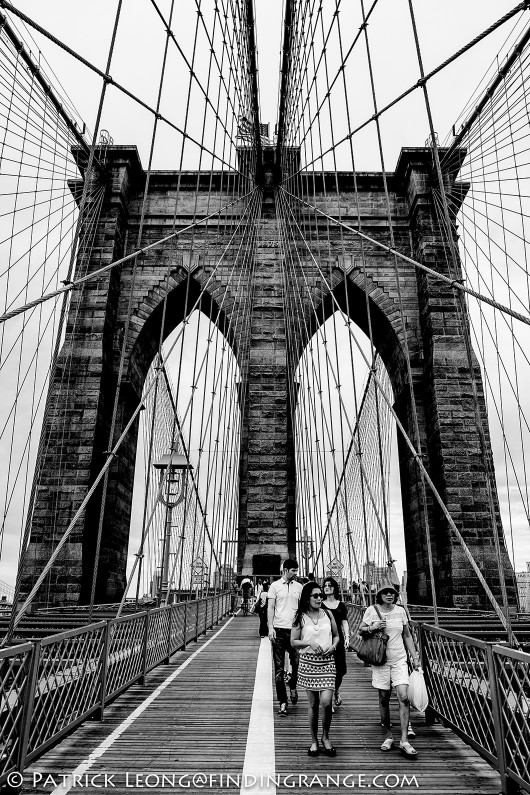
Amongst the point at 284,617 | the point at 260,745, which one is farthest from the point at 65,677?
the point at 284,617

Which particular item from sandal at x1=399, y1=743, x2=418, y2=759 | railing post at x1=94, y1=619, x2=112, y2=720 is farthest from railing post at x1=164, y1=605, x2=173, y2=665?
sandal at x1=399, y1=743, x2=418, y2=759

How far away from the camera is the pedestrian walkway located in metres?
2.76

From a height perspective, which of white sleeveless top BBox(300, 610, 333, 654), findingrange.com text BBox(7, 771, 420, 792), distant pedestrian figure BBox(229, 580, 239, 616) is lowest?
findingrange.com text BBox(7, 771, 420, 792)

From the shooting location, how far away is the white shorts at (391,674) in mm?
3518

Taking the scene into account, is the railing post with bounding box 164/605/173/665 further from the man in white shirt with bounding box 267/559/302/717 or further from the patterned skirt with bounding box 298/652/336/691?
the patterned skirt with bounding box 298/652/336/691

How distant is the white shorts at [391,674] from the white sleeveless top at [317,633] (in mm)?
430

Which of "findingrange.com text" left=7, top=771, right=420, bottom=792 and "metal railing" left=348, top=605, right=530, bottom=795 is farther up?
"metal railing" left=348, top=605, right=530, bottom=795

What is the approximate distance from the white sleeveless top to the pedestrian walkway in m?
0.55

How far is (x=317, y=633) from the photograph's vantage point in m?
3.49

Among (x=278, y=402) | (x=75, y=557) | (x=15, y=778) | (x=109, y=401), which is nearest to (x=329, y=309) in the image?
(x=278, y=402)

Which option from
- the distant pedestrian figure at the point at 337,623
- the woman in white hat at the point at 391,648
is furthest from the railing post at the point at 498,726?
the distant pedestrian figure at the point at 337,623

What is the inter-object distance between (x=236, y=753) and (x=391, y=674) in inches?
40.6

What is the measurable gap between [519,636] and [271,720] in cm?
249

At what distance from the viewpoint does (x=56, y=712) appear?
323cm
